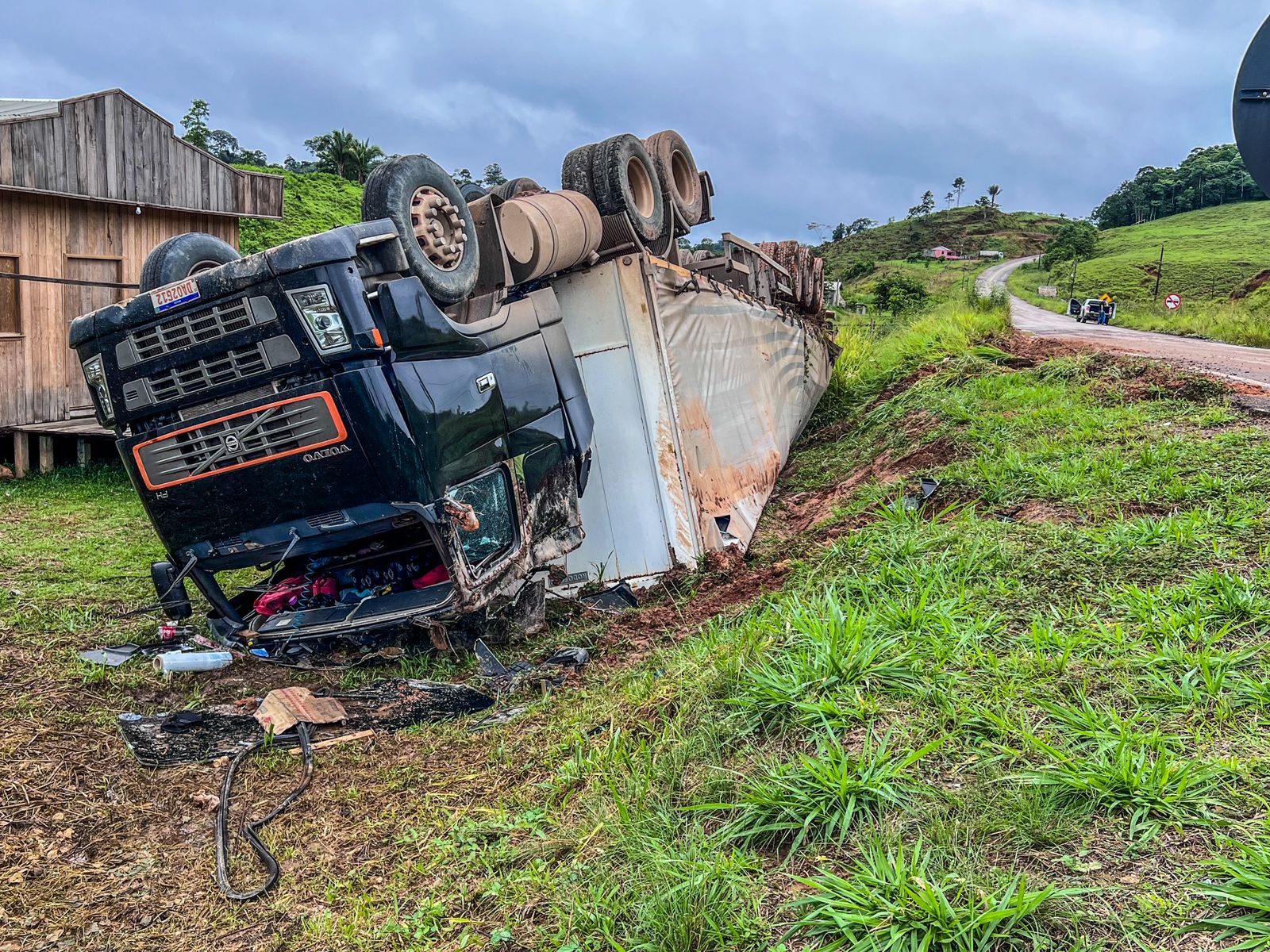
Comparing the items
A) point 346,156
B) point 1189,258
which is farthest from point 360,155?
point 1189,258

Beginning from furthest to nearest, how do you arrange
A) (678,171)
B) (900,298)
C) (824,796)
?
(900,298) < (678,171) < (824,796)

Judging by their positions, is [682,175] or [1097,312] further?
[1097,312]

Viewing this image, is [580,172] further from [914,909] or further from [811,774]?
[914,909]

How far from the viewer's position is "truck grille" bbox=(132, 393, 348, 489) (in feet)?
13.3

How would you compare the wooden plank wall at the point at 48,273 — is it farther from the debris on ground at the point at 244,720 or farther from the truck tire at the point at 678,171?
the debris on ground at the point at 244,720

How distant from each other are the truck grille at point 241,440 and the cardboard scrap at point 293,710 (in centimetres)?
110

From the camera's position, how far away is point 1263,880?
6.40 feet

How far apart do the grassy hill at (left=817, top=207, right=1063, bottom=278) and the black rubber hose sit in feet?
261

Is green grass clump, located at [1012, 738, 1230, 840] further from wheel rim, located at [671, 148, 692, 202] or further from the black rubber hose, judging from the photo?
wheel rim, located at [671, 148, 692, 202]

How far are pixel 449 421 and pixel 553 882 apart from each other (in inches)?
91.2

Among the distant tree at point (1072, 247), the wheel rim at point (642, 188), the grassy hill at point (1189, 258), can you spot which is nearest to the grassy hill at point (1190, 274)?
the grassy hill at point (1189, 258)

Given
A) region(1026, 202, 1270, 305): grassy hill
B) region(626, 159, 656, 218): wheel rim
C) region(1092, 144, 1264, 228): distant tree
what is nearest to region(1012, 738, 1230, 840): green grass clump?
region(626, 159, 656, 218): wheel rim

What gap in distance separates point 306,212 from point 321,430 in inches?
745

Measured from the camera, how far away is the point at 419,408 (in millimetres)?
4156
